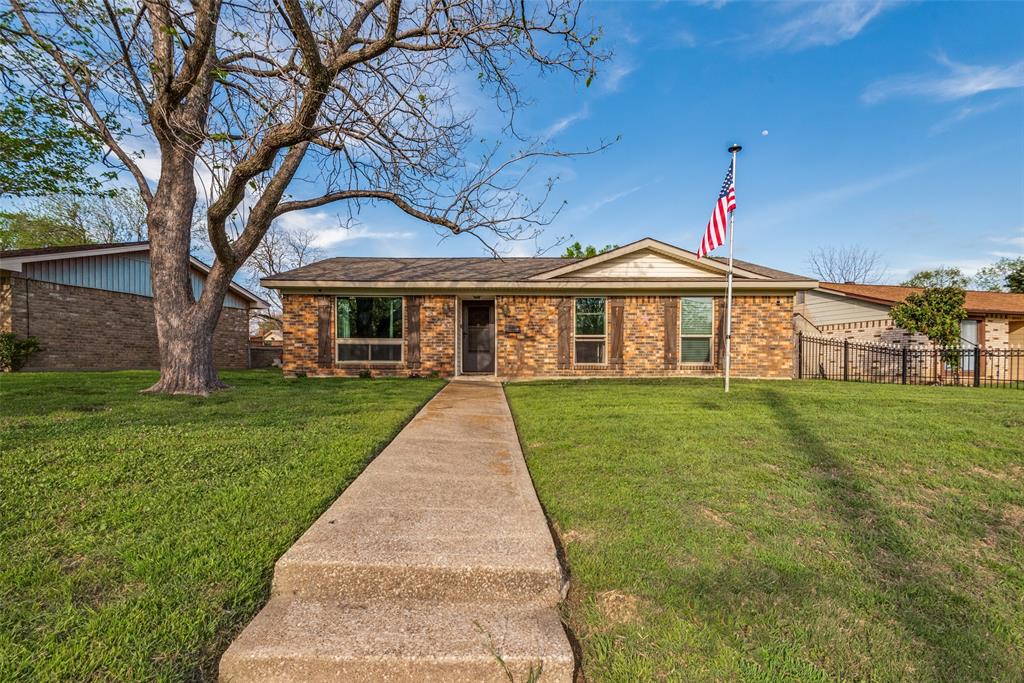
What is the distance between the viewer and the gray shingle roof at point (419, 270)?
1099 cm

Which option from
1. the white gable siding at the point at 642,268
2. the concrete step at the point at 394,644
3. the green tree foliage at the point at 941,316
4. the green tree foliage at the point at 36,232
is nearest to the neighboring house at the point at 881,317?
the green tree foliage at the point at 941,316

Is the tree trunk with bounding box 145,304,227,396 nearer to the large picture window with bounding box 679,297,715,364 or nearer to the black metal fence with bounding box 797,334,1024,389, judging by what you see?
the large picture window with bounding box 679,297,715,364

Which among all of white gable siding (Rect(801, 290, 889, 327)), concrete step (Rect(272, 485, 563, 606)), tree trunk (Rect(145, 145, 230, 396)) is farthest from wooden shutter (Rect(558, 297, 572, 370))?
white gable siding (Rect(801, 290, 889, 327))

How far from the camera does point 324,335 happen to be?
11344 millimetres

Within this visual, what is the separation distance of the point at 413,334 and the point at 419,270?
85.1 inches

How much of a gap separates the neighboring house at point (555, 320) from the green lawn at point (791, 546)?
233 inches

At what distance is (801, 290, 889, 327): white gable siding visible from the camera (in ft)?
49.2

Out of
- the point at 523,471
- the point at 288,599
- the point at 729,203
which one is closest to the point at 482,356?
the point at 729,203

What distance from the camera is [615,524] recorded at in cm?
275

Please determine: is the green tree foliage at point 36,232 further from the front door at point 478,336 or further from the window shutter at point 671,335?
the window shutter at point 671,335

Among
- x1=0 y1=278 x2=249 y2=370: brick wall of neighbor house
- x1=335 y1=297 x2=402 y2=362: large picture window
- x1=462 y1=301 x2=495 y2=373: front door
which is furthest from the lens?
x1=462 y1=301 x2=495 y2=373: front door

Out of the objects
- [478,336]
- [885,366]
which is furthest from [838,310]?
[478,336]

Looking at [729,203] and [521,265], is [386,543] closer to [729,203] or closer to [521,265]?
[729,203]

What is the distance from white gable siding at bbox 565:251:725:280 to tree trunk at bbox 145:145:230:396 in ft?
26.6
